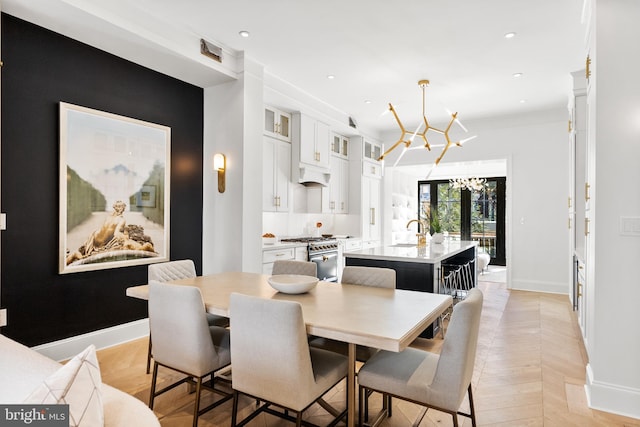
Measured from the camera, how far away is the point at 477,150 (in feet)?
21.0

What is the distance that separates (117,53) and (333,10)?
198 cm

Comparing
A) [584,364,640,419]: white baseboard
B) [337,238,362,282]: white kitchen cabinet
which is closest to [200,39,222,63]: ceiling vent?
[337,238,362,282]: white kitchen cabinet

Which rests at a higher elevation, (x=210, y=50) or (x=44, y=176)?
(x=210, y=50)

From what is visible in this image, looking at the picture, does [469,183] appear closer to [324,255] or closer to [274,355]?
[324,255]

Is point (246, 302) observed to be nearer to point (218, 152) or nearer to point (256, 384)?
point (256, 384)

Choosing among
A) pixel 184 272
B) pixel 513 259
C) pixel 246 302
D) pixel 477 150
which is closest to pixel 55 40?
pixel 184 272

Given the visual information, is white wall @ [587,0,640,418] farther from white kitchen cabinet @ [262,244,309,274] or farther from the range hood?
the range hood

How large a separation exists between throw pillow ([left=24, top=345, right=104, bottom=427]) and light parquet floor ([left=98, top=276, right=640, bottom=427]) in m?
1.46

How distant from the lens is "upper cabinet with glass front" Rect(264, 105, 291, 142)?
4863 mm

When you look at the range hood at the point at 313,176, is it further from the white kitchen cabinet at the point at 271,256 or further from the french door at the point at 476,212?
the french door at the point at 476,212

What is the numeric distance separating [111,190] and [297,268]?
1.90m

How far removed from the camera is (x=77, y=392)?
859mm

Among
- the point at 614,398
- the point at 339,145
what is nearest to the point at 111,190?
the point at 339,145

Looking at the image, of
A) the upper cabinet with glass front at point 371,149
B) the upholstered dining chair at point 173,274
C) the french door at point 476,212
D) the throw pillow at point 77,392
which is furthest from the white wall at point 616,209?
the french door at point 476,212
